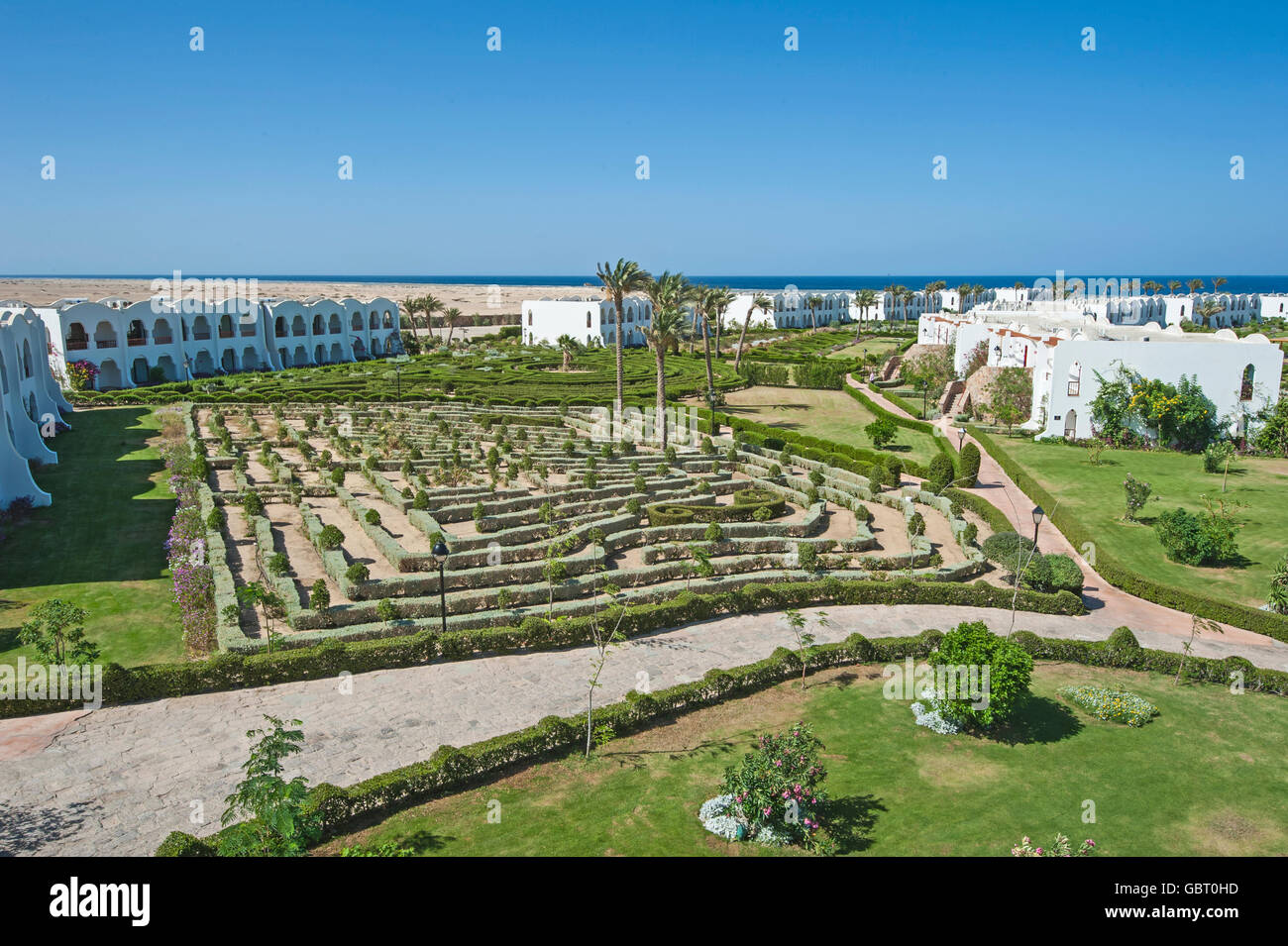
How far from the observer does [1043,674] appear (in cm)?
2148

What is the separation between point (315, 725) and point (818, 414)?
48.2m

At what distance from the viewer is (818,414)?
198 ft

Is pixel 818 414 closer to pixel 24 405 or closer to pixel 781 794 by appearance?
pixel 24 405

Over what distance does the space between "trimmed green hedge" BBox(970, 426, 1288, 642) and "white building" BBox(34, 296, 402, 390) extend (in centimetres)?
6663

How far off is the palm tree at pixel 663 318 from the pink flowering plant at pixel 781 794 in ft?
102

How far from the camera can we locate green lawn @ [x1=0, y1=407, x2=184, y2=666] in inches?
862

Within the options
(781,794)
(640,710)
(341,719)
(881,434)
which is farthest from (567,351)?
(781,794)

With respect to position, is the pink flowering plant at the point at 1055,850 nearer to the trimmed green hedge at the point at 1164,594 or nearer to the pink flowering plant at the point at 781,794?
the pink flowering plant at the point at 781,794

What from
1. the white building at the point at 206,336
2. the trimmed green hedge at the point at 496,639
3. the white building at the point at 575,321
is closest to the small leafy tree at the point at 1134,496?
the trimmed green hedge at the point at 496,639

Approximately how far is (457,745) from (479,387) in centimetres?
4935

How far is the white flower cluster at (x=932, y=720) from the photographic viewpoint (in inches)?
719

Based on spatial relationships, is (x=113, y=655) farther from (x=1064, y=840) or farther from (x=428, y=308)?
(x=428, y=308)

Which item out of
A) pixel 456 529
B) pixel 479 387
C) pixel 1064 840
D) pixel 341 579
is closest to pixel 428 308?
pixel 479 387
